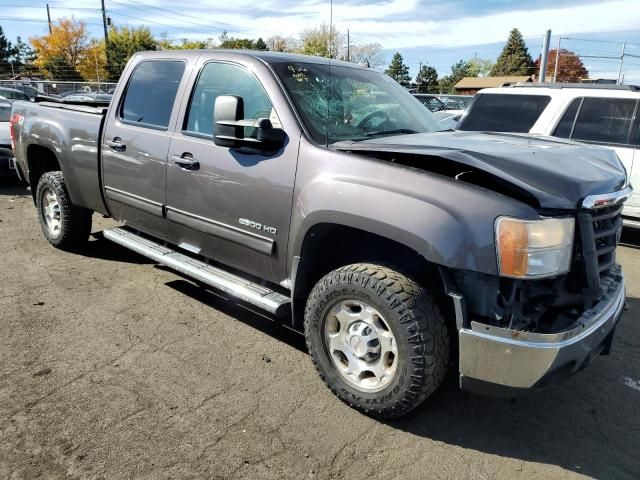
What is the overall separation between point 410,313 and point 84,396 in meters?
1.92

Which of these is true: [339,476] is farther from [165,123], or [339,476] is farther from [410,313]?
[165,123]

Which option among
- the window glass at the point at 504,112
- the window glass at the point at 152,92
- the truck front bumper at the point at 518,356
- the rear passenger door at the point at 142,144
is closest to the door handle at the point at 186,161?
the rear passenger door at the point at 142,144

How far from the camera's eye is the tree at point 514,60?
7588 centimetres

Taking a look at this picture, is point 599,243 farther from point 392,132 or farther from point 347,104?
point 347,104

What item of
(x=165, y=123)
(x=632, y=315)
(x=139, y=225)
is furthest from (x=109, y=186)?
(x=632, y=315)

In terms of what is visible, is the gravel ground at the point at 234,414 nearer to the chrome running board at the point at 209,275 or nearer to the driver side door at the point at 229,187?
the chrome running board at the point at 209,275

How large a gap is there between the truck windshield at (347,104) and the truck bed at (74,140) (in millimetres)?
2100

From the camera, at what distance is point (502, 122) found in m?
6.89

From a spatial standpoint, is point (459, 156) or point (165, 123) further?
point (165, 123)

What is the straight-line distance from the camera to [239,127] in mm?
3307

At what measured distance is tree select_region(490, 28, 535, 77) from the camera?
75.9 metres

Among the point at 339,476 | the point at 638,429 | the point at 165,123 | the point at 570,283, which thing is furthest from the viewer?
the point at 165,123

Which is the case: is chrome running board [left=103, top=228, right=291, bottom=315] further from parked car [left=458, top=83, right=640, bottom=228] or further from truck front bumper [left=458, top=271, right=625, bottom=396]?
parked car [left=458, top=83, right=640, bottom=228]

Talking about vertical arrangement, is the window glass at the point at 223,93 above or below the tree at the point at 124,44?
below
